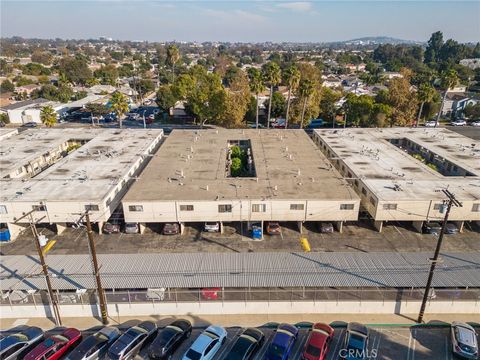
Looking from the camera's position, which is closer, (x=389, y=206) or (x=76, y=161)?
(x=389, y=206)

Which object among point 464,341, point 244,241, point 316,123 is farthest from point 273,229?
point 316,123

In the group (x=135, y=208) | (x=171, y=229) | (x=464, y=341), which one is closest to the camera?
(x=464, y=341)

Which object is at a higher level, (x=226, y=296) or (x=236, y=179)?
(x=236, y=179)

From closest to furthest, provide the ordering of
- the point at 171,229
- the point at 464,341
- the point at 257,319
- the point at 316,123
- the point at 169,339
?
1. the point at 464,341
2. the point at 169,339
3. the point at 257,319
4. the point at 171,229
5. the point at 316,123

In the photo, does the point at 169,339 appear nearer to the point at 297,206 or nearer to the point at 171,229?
the point at 171,229

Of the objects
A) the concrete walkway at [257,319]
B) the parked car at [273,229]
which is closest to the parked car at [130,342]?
the concrete walkway at [257,319]

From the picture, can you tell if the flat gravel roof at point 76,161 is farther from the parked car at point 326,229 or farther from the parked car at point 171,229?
the parked car at point 326,229

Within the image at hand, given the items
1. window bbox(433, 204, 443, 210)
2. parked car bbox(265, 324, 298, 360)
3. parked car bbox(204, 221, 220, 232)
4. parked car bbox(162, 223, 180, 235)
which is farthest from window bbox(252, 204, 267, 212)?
window bbox(433, 204, 443, 210)

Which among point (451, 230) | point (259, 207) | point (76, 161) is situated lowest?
point (451, 230)
